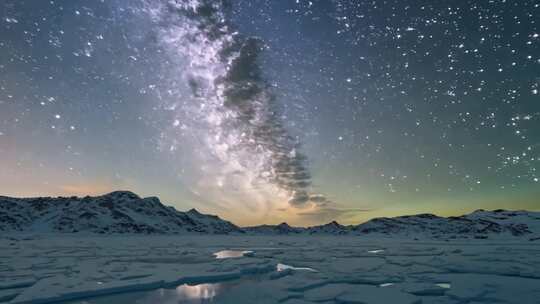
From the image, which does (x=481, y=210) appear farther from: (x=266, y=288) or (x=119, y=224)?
(x=266, y=288)

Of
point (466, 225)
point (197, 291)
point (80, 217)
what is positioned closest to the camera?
point (197, 291)

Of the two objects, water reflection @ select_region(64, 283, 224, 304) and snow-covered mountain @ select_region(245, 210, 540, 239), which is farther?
snow-covered mountain @ select_region(245, 210, 540, 239)

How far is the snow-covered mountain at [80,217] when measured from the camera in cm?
14900

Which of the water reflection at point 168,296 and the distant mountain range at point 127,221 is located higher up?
the distant mountain range at point 127,221

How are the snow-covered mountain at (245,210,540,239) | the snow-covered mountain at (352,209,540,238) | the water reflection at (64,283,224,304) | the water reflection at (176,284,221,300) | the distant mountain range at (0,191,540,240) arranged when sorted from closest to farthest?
the water reflection at (64,283,224,304), the water reflection at (176,284,221,300), the snow-covered mountain at (245,210,540,239), the snow-covered mountain at (352,209,540,238), the distant mountain range at (0,191,540,240)

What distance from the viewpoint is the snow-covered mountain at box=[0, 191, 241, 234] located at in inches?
5866

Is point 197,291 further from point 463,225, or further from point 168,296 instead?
point 463,225

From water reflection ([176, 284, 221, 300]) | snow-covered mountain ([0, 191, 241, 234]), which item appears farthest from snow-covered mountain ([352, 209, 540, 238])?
water reflection ([176, 284, 221, 300])

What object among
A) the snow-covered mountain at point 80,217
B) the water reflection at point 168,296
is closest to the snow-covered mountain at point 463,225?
the snow-covered mountain at point 80,217

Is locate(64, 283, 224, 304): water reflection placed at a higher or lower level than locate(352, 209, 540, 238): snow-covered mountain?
lower

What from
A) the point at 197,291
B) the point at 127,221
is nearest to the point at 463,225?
the point at 127,221

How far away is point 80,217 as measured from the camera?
16062 centimetres

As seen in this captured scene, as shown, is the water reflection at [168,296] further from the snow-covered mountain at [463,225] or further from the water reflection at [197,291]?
the snow-covered mountain at [463,225]

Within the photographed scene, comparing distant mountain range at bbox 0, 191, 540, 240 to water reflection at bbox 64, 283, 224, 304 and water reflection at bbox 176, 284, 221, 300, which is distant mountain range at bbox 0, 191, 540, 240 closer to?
water reflection at bbox 176, 284, 221, 300
